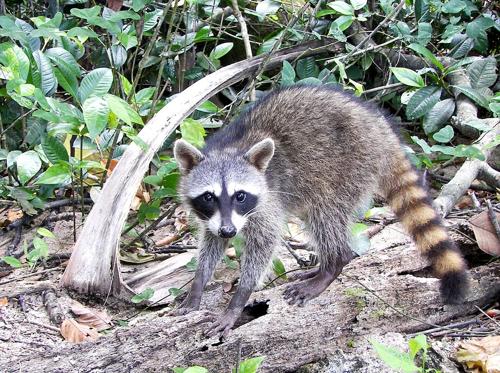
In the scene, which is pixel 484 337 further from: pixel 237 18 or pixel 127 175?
pixel 237 18

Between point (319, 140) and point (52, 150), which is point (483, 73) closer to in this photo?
point (319, 140)

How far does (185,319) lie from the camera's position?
10.9 feet

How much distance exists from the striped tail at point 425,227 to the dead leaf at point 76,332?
190 centimetres

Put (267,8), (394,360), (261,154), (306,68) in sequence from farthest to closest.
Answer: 1. (306,68)
2. (267,8)
3. (261,154)
4. (394,360)

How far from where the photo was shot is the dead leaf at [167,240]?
16.7 feet

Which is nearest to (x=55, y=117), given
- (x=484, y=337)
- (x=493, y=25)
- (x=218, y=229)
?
(x=218, y=229)

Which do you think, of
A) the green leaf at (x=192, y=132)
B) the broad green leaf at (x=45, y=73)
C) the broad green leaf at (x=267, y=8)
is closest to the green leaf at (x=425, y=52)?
the broad green leaf at (x=267, y=8)

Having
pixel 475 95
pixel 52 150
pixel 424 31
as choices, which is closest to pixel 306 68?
pixel 424 31

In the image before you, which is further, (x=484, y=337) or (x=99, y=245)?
(x=99, y=245)

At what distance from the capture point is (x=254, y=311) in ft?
12.7

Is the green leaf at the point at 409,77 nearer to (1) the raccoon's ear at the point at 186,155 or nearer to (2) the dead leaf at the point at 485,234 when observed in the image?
(2) the dead leaf at the point at 485,234

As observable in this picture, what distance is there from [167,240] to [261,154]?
4.30 ft

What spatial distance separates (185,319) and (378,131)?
1.92 meters

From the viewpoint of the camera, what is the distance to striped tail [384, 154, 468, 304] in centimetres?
364
